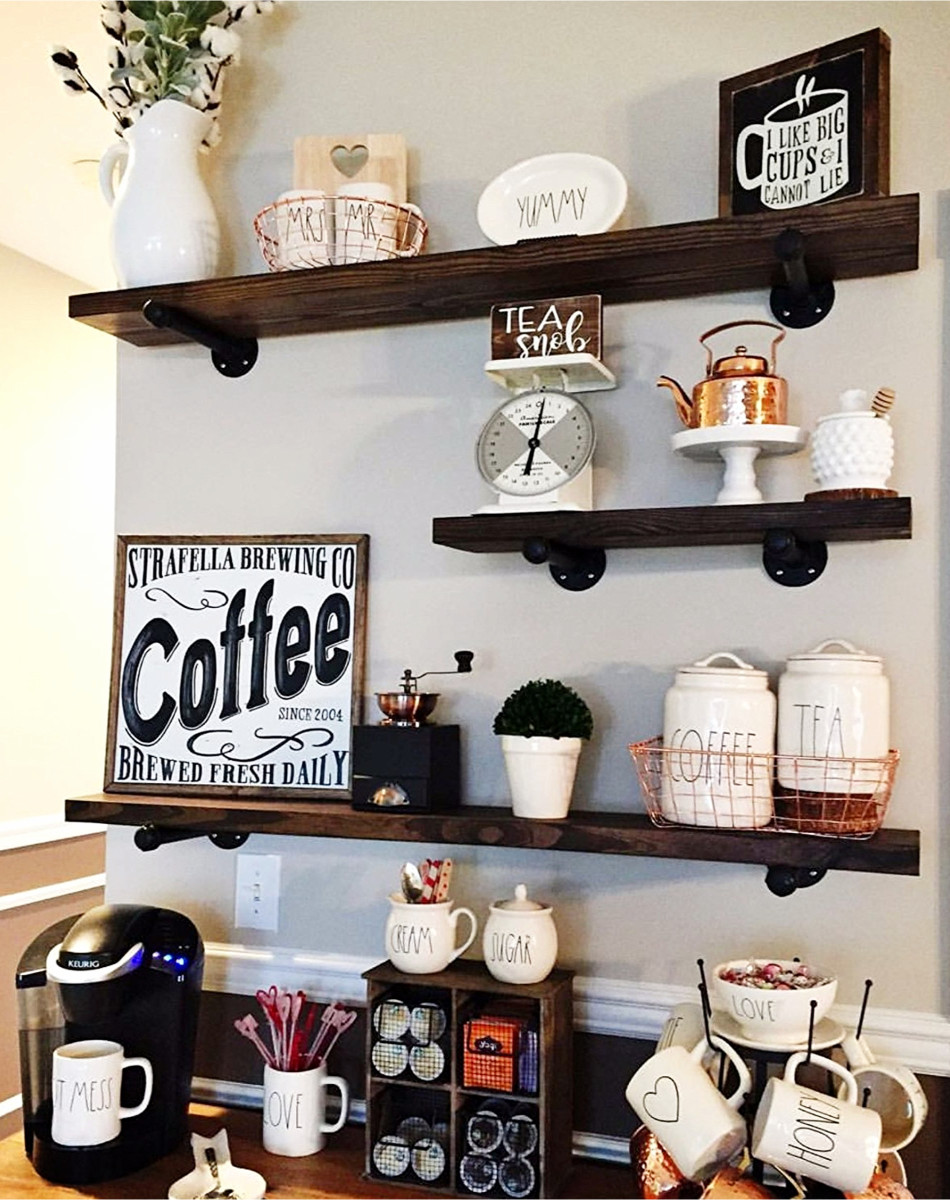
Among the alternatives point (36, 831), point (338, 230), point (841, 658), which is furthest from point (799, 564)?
point (36, 831)

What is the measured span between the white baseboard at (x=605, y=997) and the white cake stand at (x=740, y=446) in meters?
0.64

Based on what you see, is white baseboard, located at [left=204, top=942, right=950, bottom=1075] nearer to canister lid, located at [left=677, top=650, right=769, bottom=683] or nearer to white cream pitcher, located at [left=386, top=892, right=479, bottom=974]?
white cream pitcher, located at [left=386, top=892, right=479, bottom=974]

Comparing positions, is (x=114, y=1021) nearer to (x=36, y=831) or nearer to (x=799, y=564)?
(x=799, y=564)

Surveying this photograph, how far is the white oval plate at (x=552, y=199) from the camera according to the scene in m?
1.49

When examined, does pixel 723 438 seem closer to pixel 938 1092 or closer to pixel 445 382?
pixel 445 382

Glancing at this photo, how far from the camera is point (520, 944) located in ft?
4.71

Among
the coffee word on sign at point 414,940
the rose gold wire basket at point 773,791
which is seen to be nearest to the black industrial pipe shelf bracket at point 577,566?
the rose gold wire basket at point 773,791

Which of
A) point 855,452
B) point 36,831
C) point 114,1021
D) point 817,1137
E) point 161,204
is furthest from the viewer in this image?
point 36,831

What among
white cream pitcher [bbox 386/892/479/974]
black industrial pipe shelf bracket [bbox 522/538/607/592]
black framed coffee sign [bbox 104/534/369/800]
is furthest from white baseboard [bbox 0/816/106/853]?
black industrial pipe shelf bracket [bbox 522/538/607/592]

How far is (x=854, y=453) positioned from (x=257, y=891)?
1.05 m

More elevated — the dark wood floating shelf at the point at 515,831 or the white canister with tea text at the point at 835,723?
the white canister with tea text at the point at 835,723

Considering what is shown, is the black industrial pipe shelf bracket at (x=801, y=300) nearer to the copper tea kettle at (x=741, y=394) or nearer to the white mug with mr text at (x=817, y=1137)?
the copper tea kettle at (x=741, y=394)

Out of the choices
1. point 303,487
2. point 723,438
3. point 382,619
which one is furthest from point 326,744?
point 723,438

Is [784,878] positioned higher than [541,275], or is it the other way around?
[541,275]
